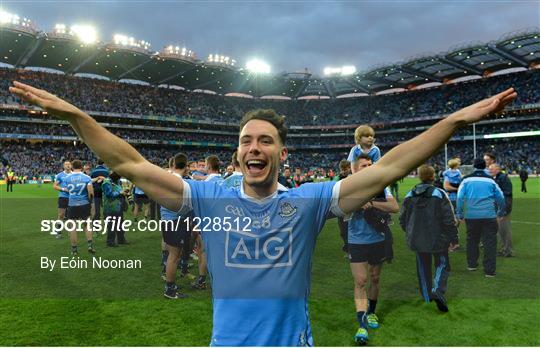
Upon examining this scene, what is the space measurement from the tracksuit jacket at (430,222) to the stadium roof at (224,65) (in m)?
51.7

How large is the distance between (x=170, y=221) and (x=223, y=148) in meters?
70.4

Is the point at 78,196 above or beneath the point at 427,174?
beneath

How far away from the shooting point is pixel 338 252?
9406 millimetres

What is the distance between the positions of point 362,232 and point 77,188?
24.5 ft

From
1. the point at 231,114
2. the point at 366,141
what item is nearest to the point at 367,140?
the point at 366,141

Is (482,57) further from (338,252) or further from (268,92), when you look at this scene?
(338,252)

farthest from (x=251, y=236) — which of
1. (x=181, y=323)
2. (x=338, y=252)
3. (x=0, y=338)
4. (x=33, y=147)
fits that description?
(x=33, y=147)

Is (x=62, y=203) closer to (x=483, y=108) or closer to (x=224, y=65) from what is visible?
(x=483, y=108)

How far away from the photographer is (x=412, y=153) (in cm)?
189

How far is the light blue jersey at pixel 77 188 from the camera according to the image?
9.11 meters

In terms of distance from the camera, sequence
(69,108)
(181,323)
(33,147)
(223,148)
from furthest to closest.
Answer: (223,148) → (33,147) → (181,323) → (69,108)

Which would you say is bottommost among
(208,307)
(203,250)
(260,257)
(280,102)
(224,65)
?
(208,307)

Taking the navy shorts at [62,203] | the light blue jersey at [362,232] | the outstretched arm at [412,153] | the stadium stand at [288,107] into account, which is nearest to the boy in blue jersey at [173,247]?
the light blue jersey at [362,232]

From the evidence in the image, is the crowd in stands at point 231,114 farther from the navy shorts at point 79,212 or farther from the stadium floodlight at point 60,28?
the navy shorts at point 79,212
